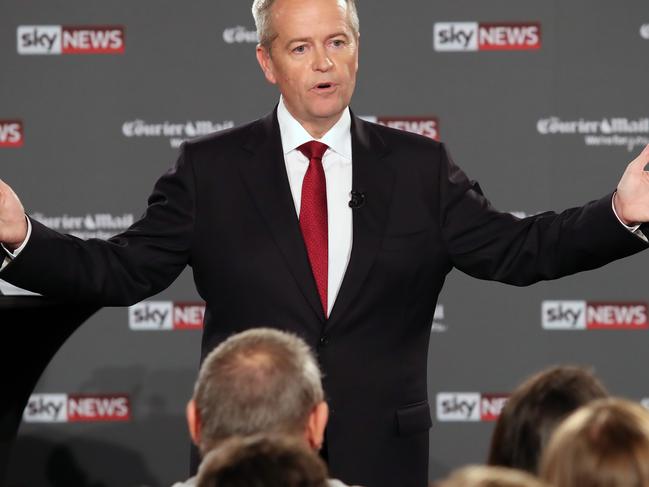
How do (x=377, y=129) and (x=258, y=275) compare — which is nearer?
(x=258, y=275)

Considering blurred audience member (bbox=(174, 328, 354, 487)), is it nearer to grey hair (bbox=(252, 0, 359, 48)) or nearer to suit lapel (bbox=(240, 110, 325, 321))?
suit lapel (bbox=(240, 110, 325, 321))

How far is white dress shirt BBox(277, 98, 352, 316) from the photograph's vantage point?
2.66 m

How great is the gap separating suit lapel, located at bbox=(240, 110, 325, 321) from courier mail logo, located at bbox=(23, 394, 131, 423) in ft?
8.73

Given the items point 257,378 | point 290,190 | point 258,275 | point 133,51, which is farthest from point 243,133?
point 133,51

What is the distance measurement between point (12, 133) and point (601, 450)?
408 centimetres

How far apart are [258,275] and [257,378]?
791mm

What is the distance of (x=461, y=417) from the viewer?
5.15 meters

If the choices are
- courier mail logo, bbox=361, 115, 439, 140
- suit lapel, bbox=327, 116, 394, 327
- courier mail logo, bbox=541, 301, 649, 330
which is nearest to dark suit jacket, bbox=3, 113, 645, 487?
suit lapel, bbox=327, 116, 394, 327

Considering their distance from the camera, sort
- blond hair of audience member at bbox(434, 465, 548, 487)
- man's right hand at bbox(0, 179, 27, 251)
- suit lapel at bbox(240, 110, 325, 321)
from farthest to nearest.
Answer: suit lapel at bbox(240, 110, 325, 321)
man's right hand at bbox(0, 179, 27, 251)
blond hair of audience member at bbox(434, 465, 548, 487)

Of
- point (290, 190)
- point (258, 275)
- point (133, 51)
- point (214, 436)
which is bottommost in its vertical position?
point (214, 436)

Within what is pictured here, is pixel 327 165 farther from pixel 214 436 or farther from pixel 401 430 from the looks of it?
pixel 214 436

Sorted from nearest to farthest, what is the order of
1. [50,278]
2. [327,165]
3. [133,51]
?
1. [50,278]
2. [327,165]
3. [133,51]

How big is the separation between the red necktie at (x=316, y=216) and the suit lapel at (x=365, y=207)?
0.06 m

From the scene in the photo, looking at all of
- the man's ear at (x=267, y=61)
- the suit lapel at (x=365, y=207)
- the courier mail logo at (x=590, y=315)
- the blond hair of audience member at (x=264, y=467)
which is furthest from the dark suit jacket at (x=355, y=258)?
the courier mail logo at (x=590, y=315)
